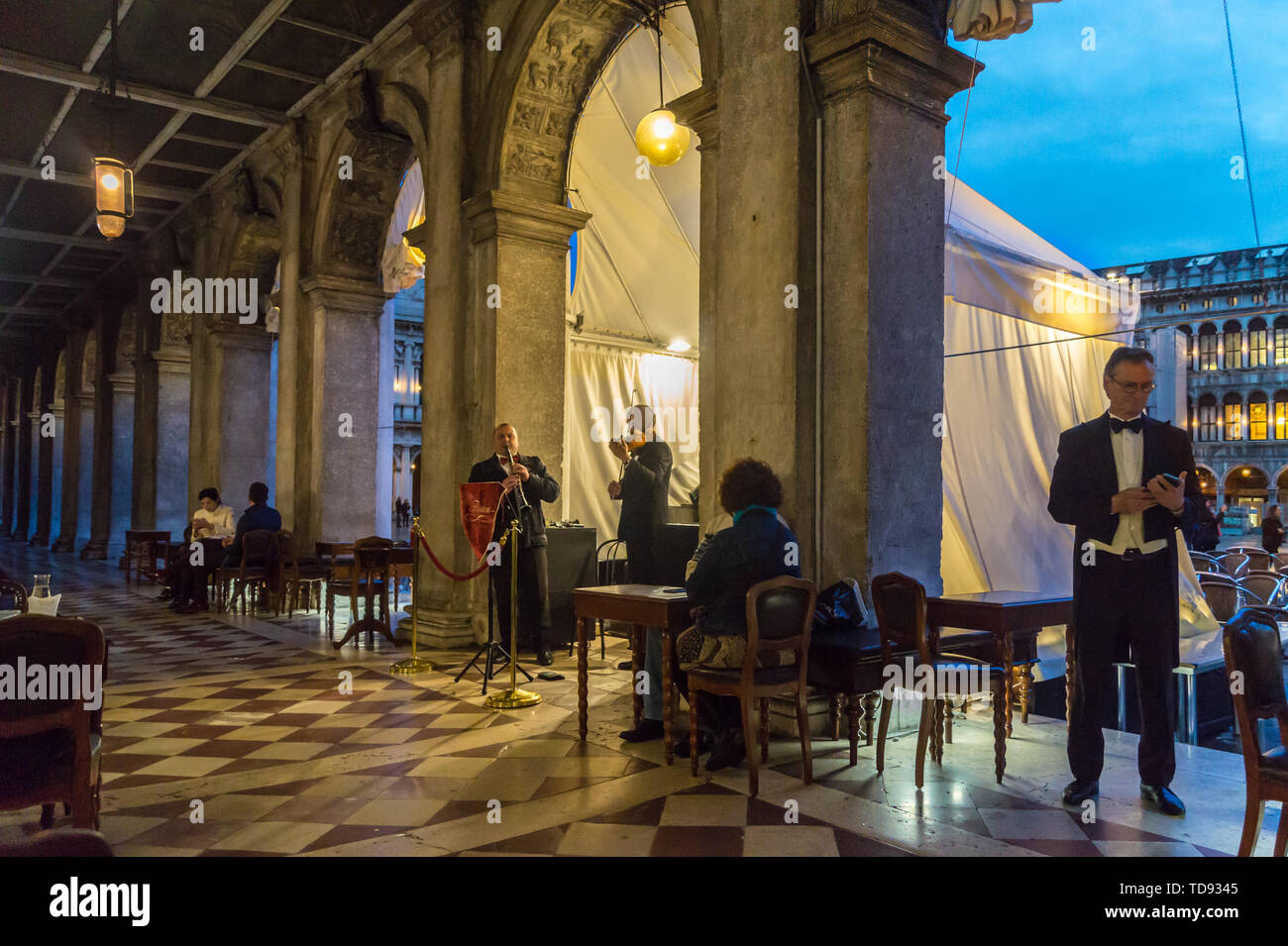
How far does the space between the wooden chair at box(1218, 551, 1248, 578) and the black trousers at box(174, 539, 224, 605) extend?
10944 millimetres

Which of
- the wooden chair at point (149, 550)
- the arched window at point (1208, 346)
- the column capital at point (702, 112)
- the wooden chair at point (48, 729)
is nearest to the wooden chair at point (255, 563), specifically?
the wooden chair at point (149, 550)

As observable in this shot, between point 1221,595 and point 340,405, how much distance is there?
29.9ft

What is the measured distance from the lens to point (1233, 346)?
144 feet

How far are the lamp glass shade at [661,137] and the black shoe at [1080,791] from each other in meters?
5.78

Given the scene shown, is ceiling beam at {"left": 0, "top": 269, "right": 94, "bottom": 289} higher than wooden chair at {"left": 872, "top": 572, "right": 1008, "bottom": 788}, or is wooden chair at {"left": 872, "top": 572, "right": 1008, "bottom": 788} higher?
ceiling beam at {"left": 0, "top": 269, "right": 94, "bottom": 289}

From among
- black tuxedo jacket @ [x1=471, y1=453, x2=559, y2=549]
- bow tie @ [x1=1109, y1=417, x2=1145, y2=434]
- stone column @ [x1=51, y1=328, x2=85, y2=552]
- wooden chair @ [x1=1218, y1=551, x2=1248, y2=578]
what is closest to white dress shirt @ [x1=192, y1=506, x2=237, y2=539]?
black tuxedo jacket @ [x1=471, y1=453, x2=559, y2=549]

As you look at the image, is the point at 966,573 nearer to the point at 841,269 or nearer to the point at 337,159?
the point at 841,269

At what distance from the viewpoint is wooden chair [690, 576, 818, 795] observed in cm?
380

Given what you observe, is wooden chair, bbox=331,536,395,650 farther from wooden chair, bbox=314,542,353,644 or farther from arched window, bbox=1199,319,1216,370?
arched window, bbox=1199,319,1216,370

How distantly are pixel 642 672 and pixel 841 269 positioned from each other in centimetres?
249

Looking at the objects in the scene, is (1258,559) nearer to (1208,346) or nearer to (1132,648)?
(1132,648)

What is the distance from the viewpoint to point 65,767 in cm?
292

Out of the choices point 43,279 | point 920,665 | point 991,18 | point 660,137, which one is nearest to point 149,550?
point 43,279
